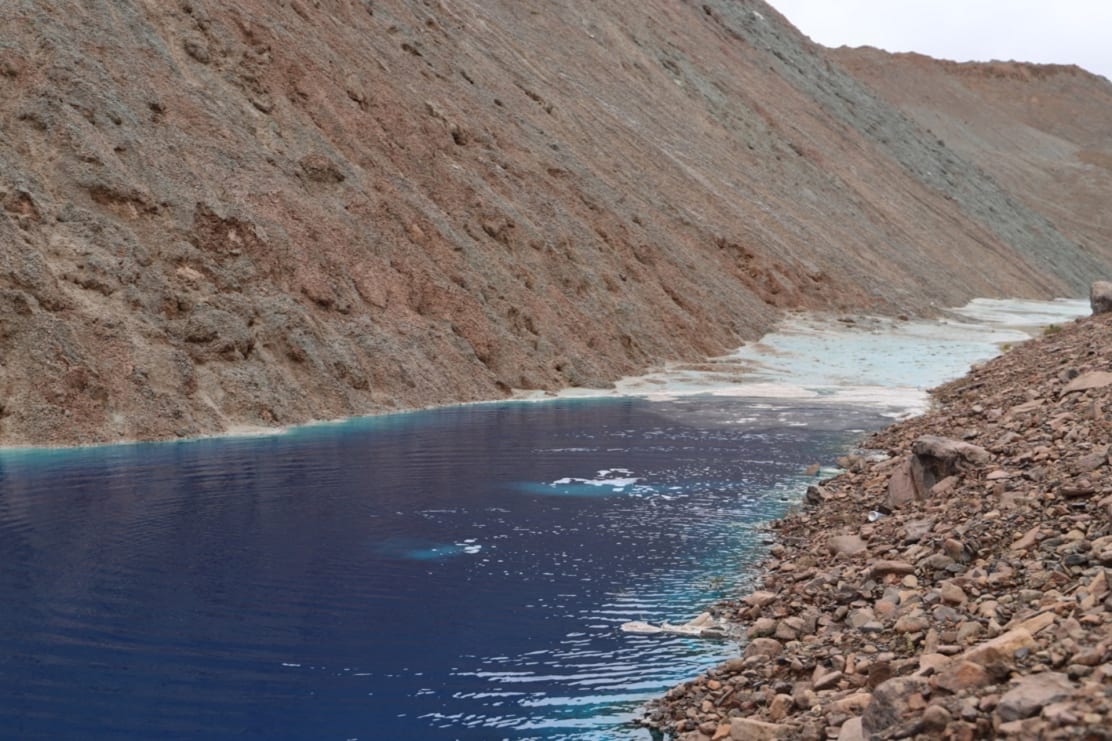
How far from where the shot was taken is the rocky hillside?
82.5ft

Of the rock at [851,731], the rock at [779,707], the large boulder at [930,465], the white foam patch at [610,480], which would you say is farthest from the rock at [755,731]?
the white foam patch at [610,480]

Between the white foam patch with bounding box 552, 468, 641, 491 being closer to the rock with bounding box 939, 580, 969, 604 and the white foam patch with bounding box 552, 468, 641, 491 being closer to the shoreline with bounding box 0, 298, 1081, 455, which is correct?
the shoreline with bounding box 0, 298, 1081, 455

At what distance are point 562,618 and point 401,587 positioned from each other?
199 cm

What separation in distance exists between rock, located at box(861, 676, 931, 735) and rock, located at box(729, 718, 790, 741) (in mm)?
682

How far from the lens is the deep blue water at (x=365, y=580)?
860 cm

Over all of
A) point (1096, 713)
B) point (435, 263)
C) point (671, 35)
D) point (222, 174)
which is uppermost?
point (671, 35)

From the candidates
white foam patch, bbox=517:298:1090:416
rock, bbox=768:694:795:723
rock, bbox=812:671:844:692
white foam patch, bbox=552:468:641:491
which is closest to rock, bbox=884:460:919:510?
white foam patch, bbox=552:468:641:491

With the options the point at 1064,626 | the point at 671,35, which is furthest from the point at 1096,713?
the point at 671,35

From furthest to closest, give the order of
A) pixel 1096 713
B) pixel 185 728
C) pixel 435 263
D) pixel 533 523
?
pixel 435 263 < pixel 533 523 < pixel 185 728 < pixel 1096 713

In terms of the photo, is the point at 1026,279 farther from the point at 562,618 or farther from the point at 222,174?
the point at 562,618

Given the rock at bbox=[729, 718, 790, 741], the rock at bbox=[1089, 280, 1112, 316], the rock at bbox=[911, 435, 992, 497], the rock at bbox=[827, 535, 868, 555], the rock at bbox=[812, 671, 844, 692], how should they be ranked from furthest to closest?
1. the rock at bbox=[1089, 280, 1112, 316]
2. the rock at bbox=[911, 435, 992, 497]
3. the rock at bbox=[827, 535, 868, 555]
4. the rock at bbox=[812, 671, 844, 692]
5. the rock at bbox=[729, 718, 790, 741]

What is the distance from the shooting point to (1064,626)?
660 centimetres

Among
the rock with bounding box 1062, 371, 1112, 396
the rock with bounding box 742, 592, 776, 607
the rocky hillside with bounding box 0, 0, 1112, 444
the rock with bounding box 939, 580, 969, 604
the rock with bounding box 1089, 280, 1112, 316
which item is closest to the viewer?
the rock with bounding box 939, 580, 969, 604

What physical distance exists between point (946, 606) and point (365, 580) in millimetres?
6267
